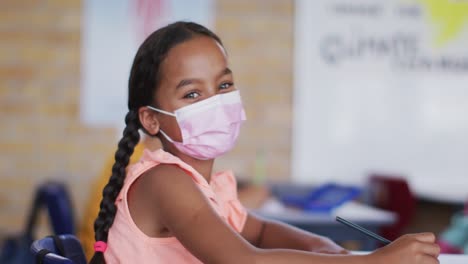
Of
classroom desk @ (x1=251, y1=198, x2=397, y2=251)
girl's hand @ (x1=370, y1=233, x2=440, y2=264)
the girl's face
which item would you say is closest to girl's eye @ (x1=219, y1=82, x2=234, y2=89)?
the girl's face

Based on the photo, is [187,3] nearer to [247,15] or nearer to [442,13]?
[247,15]

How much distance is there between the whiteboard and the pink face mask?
10.0 feet

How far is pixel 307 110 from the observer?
15.0 feet

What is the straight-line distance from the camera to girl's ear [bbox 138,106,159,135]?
152 cm

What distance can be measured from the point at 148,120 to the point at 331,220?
1.37 m

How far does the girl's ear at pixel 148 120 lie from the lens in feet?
4.99

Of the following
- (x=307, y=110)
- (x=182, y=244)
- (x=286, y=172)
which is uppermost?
(x=182, y=244)

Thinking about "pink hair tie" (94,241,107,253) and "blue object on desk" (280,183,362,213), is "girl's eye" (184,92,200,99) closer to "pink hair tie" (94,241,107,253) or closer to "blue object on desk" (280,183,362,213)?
"pink hair tie" (94,241,107,253)

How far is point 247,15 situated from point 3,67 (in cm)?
150

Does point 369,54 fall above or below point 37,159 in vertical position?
above

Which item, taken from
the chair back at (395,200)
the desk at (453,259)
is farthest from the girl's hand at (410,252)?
the chair back at (395,200)

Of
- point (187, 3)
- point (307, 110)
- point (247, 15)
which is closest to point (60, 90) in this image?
point (187, 3)

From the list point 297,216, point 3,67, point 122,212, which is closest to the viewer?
point 122,212

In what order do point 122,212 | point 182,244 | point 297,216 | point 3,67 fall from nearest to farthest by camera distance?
point 182,244
point 122,212
point 297,216
point 3,67
